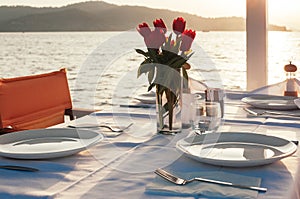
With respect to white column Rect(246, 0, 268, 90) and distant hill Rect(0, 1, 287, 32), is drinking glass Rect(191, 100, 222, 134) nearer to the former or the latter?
distant hill Rect(0, 1, 287, 32)

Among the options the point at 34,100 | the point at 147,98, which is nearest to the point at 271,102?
the point at 147,98

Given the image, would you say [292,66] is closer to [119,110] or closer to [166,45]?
[119,110]

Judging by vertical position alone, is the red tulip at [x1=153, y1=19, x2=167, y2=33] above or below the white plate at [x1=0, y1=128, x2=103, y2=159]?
above

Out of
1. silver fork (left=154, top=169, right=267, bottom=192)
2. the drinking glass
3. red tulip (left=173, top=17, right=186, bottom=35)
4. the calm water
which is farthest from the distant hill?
silver fork (left=154, top=169, right=267, bottom=192)

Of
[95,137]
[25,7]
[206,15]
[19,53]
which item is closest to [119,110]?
[95,137]

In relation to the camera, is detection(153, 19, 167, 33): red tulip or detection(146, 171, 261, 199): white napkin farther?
detection(153, 19, 167, 33): red tulip

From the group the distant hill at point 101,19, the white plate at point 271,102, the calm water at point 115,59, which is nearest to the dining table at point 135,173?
the calm water at point 115,59

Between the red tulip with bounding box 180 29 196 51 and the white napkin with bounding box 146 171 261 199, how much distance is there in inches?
15.9

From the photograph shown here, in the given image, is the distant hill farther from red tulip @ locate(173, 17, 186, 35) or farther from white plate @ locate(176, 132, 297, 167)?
white plate @ locate(176, 132, 297, 167)

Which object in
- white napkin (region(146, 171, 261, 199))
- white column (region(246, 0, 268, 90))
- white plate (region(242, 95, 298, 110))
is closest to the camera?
A: white napkin (region(146, 171, 261, 199))

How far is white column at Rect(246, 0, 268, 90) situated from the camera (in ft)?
9.07

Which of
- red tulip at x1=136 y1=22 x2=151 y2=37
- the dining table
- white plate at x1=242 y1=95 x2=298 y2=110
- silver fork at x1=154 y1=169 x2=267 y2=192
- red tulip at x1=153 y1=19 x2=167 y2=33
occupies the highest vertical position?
red tulip at x1=153 y1=19 x2=167 y2=33

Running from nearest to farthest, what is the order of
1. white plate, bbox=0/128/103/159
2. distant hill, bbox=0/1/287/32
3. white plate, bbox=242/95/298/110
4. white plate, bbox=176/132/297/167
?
white plate, bbox=176/132/297/167 < white plate, bbox=0/128/103/159 < white plate, bbox=242/95/298/110 < distant hill, bbox=0/1/287/32

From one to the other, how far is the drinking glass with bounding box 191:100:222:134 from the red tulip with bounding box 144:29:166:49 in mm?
212
